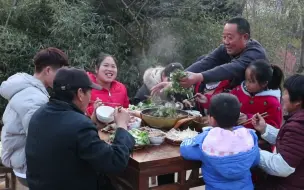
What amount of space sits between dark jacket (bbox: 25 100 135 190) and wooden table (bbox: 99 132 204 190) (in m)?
0.15

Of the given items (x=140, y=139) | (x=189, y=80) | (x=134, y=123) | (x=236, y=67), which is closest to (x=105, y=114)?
(x=134, y=123)

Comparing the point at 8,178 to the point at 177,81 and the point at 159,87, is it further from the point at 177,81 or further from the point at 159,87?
the point at 177,81

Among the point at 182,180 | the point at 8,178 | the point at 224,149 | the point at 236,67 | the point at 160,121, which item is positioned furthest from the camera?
the point at 8,178

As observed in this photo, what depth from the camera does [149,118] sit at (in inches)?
114

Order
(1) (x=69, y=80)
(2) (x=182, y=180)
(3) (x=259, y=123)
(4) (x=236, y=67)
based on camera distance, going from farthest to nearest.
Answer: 1. (4) (x=236, y=67)
2. (3) (x=259, y=123)
3. (2) (x=182, y=180)
4. (1) (x=69, y=80)

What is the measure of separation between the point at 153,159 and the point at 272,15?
18.3 ft

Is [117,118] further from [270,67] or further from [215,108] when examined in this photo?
[270,67]

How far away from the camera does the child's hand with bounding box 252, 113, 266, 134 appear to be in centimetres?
275

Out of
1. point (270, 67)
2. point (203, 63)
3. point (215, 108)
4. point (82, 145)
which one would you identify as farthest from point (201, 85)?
point (82, 145)

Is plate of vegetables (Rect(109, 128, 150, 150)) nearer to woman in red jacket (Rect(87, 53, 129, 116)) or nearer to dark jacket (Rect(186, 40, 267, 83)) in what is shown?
dark jacket (Rect(186, 40, 267, 83))

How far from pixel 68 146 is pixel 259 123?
1442 millimetres

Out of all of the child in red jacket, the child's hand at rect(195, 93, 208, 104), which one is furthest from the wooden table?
the child's hand at rect(195, 93, 208, 104)

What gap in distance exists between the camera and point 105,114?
117 inches

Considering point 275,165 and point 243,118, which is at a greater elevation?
point 243,118
